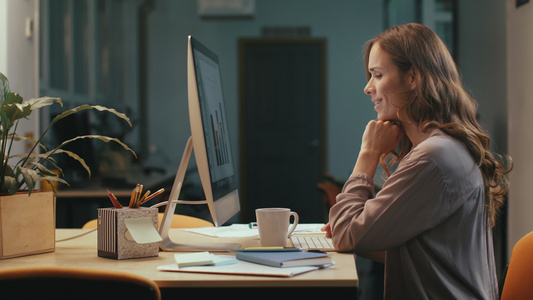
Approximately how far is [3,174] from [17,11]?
1.88m

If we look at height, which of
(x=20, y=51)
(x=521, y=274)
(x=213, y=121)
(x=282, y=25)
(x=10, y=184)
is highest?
(x=282, y=25)

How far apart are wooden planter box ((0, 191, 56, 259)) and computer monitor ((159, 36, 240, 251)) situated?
298 mm

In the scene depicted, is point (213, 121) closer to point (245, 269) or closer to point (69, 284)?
point (245, 269)

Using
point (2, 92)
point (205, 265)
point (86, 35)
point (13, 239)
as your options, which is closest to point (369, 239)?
point (205, 265)

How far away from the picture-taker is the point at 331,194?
3408 millimetres

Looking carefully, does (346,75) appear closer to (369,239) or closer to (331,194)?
(331,194)

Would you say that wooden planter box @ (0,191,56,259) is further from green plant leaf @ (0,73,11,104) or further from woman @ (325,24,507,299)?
woman @ (325,24,507,299)

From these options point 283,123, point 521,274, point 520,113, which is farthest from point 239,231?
point 283,123

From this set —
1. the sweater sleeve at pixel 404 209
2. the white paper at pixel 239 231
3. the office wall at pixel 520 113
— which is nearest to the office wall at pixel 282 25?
the office wall at pixel 520 113

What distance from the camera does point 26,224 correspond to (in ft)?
4.62

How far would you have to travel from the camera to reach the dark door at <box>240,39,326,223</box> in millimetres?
6949

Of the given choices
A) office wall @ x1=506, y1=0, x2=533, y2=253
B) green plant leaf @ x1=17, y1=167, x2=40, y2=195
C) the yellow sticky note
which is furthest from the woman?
office wall @ x1=506, y1=0, x2=533, y2=253

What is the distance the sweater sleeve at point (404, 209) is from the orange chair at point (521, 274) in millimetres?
294

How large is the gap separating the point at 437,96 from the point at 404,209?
31cm
